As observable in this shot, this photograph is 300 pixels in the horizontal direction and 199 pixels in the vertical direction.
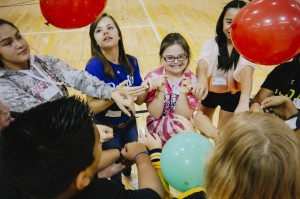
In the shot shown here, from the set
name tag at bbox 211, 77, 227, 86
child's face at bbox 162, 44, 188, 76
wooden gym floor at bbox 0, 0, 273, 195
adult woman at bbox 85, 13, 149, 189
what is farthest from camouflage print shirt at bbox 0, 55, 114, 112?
wooden gym floor at bbox 0, 0, 273, 195

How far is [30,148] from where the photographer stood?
2.90ft

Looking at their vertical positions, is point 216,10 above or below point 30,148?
below

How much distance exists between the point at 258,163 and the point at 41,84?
1.25 meters

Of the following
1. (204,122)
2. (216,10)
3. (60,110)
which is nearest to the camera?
(60,110)

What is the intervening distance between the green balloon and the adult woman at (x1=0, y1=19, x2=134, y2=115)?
55 cm

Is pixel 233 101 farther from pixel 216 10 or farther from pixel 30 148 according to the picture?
pixel 216 10

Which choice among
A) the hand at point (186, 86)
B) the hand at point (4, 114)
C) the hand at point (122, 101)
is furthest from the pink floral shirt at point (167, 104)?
the hand at point (4, 114)

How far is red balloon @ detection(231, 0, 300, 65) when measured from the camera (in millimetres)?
1571

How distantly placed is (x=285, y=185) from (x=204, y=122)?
0.87 m

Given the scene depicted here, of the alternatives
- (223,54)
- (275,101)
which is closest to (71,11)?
(223,54)

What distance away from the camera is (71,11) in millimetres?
1910

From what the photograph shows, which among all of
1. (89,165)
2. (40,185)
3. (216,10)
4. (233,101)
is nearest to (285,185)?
(89,165)

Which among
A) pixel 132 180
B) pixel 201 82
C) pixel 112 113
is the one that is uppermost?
pixel 201 82

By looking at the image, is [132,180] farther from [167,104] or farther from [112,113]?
[167,104]
